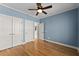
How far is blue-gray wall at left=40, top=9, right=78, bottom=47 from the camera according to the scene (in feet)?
13.0

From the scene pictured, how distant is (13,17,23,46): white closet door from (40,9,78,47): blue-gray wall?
2.19 meters

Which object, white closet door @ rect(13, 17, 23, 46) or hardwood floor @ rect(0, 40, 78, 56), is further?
white closet door @ rect(13, 17, 23, 46)

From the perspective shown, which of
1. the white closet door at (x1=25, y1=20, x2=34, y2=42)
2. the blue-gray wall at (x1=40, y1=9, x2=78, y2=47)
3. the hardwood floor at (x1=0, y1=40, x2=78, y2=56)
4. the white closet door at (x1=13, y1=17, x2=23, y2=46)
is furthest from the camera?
the white closet door at (x1=25, y1=20, x2=34, y2=42)

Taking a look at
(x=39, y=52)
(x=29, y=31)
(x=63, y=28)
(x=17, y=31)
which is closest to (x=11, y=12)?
(x=17, y=31)

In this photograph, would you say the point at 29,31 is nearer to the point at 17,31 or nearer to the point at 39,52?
the point at 17,31

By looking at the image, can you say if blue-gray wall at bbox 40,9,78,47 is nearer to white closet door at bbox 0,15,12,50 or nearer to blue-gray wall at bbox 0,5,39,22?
blue-gray wall at bbox 0,5,39,22

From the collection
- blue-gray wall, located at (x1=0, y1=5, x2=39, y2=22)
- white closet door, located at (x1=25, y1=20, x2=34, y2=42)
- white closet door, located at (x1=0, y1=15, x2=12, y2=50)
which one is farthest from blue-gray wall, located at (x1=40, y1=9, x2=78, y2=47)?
white closet door, located at (x1=0, y1=15, x2=12, y2=50)

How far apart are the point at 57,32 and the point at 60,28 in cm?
41

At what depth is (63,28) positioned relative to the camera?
463 centimetres

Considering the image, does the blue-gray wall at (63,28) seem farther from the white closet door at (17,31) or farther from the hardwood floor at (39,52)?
the white closet door at (17,31)

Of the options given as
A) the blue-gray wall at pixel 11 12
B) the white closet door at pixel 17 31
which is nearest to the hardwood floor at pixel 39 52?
the white closet door at pixel 17 31

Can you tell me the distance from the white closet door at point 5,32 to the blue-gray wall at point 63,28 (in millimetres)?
2835

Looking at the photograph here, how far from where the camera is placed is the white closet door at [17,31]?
427cm

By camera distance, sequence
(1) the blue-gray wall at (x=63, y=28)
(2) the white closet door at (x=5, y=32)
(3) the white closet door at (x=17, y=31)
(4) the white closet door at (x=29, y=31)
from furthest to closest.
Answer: (4) the white closet door at (x=29, y=31)
(3) the white closet door at (x=17, y=31)
(1) the blue-gray wall at (x=63, y=28)
(2) the white closet door at (x=5, y=32)
